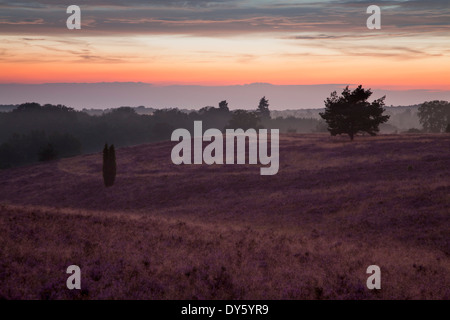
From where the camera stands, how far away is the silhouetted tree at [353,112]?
5775 cm

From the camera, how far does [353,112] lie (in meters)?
57.7

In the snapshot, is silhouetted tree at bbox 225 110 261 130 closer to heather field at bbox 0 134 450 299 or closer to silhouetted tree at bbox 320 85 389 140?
silhouetted tree at bbox 320 85 389 140

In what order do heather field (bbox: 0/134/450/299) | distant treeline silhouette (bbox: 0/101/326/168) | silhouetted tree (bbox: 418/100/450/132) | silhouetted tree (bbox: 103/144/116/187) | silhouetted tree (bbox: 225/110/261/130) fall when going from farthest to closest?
silhouetted tree (bbox: 225/110/261/130)
silhouetted tree (bbox: 418/100/450/132)
distant treeline silhouette (bbox: 0/101/326/168)
silhouetted tree (bbox: 103/144/116/187)
heather field (bbox: 0/134/450/299)

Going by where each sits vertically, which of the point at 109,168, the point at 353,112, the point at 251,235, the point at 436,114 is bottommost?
the point at 251,235

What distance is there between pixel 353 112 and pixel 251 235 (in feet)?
143

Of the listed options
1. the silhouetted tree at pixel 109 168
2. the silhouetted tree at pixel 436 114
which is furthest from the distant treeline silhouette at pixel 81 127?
the silhouetted tree at pixel 109 168

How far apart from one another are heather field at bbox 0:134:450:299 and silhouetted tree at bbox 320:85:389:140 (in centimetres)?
1119

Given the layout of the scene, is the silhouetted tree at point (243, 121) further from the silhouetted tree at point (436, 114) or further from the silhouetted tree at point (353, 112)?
the silhouetted tree at point (353, 112)

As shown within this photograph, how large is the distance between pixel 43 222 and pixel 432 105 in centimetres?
14503

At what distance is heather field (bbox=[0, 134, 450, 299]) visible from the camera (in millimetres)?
10680

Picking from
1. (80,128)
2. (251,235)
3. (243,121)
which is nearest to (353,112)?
(251,235)

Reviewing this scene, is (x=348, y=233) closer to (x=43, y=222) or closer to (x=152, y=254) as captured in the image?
(x=152, y=254)

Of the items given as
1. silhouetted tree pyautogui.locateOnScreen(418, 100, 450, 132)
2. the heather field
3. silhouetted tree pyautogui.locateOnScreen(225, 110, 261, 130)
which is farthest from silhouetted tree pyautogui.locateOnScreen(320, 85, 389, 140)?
silhouetted tree pyautogui.locateOnScreen(418, 100, 450, 132)

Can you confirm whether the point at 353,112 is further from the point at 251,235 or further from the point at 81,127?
the point at 81,127
